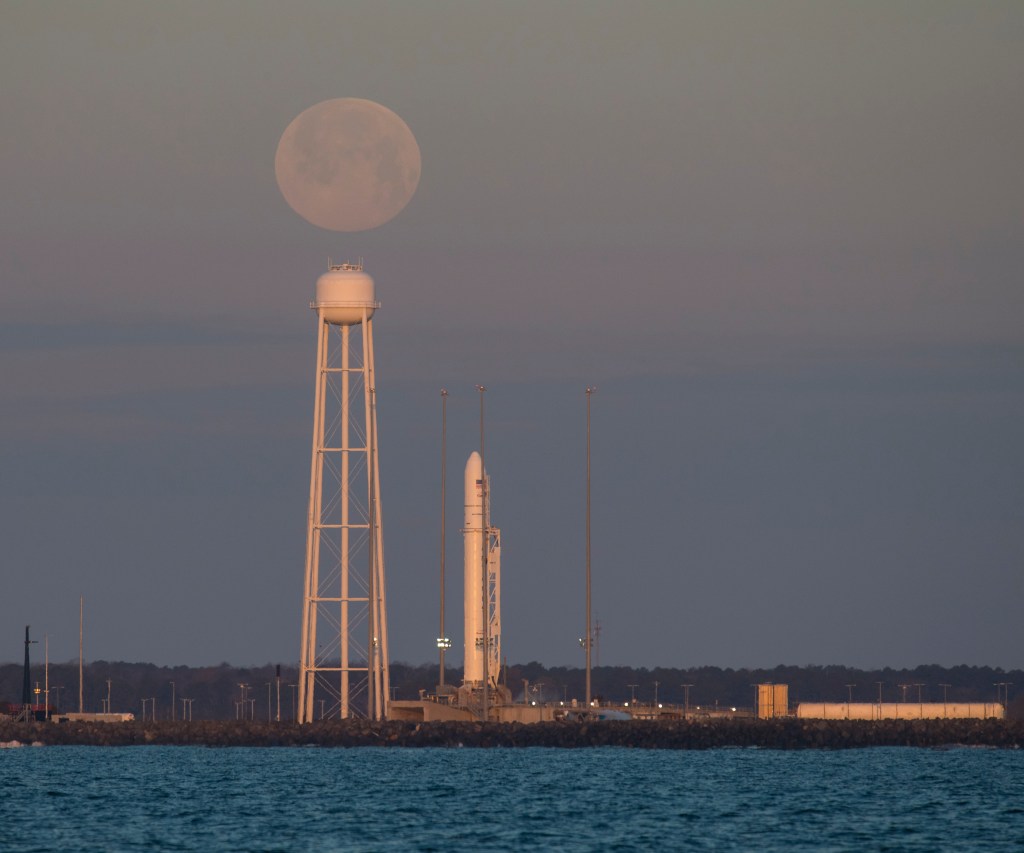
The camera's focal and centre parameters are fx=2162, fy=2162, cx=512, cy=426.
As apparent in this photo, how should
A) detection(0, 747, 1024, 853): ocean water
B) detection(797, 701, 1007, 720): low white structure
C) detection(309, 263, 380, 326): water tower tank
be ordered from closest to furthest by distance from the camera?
detection(0, 747, 1024, 853): ocean water → detection(309, 263, 380, 326): water tower tank → detection(797, 701, 1007, 720): low white structure

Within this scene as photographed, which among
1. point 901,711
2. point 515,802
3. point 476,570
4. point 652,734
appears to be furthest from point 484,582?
point 515,802

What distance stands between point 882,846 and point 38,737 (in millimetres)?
88787

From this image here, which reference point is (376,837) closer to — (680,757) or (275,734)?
(680,757)

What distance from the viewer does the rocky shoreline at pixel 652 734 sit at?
402 feet

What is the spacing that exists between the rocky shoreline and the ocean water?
5.37 metres

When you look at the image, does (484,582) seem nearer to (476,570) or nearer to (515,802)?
(476,570)

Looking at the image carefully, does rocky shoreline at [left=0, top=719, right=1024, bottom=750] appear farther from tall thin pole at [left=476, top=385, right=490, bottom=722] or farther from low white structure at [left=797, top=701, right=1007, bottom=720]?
low white structure at [left=797, top=701, right=1007, bottom=720]

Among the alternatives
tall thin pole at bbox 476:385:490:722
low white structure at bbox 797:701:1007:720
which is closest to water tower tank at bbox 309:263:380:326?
tall thin pole at bbox 476:385:490:722

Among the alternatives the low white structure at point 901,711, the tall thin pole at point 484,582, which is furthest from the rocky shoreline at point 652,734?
the low white structure at point 901,711

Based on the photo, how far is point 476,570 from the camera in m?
134

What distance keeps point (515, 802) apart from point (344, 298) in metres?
44.1

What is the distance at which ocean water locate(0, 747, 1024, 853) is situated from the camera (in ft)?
216

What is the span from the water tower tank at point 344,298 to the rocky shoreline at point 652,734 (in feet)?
78.1

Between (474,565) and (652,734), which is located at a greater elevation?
(474,565)
